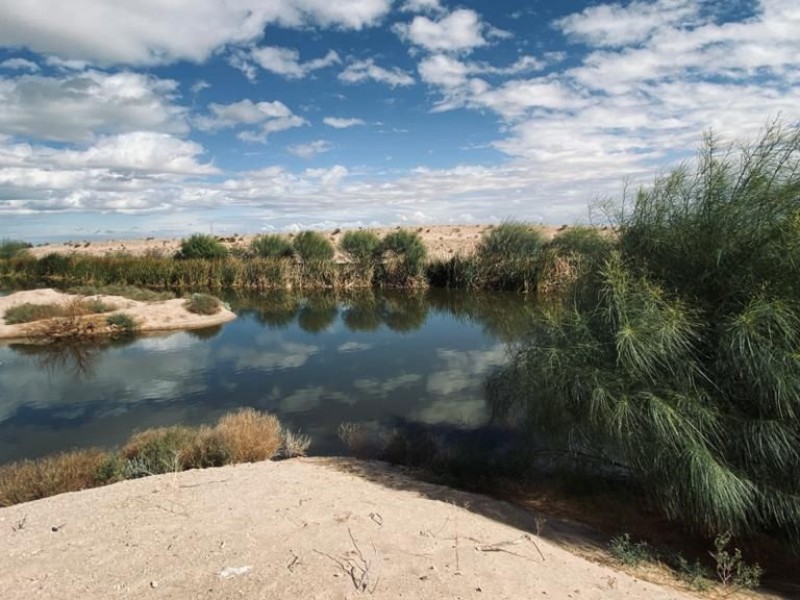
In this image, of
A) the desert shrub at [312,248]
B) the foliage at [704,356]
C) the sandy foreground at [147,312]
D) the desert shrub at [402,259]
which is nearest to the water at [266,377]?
the sandy foreground at [147,312]

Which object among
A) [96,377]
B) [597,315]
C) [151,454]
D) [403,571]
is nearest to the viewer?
[403,571]

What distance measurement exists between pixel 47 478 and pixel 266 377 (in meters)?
7.93

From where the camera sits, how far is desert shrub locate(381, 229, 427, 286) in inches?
1375

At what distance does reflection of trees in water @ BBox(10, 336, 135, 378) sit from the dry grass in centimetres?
821

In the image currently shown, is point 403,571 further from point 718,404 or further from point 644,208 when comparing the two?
point 644,208

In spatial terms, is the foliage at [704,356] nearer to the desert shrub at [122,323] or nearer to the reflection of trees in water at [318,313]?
the reflection of trees in water at [318,313]

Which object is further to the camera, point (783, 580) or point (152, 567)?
point (783, 580)

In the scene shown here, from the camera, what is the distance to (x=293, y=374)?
16.1 meters

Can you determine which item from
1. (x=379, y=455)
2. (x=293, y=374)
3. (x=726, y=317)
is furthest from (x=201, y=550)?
(x=293, y=374)

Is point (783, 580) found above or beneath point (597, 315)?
beneath

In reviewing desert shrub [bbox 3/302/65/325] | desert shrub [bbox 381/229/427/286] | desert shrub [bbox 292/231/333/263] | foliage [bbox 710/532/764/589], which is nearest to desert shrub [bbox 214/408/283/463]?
foliage [bbox 710/532/764/589]

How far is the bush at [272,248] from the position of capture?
129 feet

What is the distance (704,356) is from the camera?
6.46 metres

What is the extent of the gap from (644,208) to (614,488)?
3.89 metres
